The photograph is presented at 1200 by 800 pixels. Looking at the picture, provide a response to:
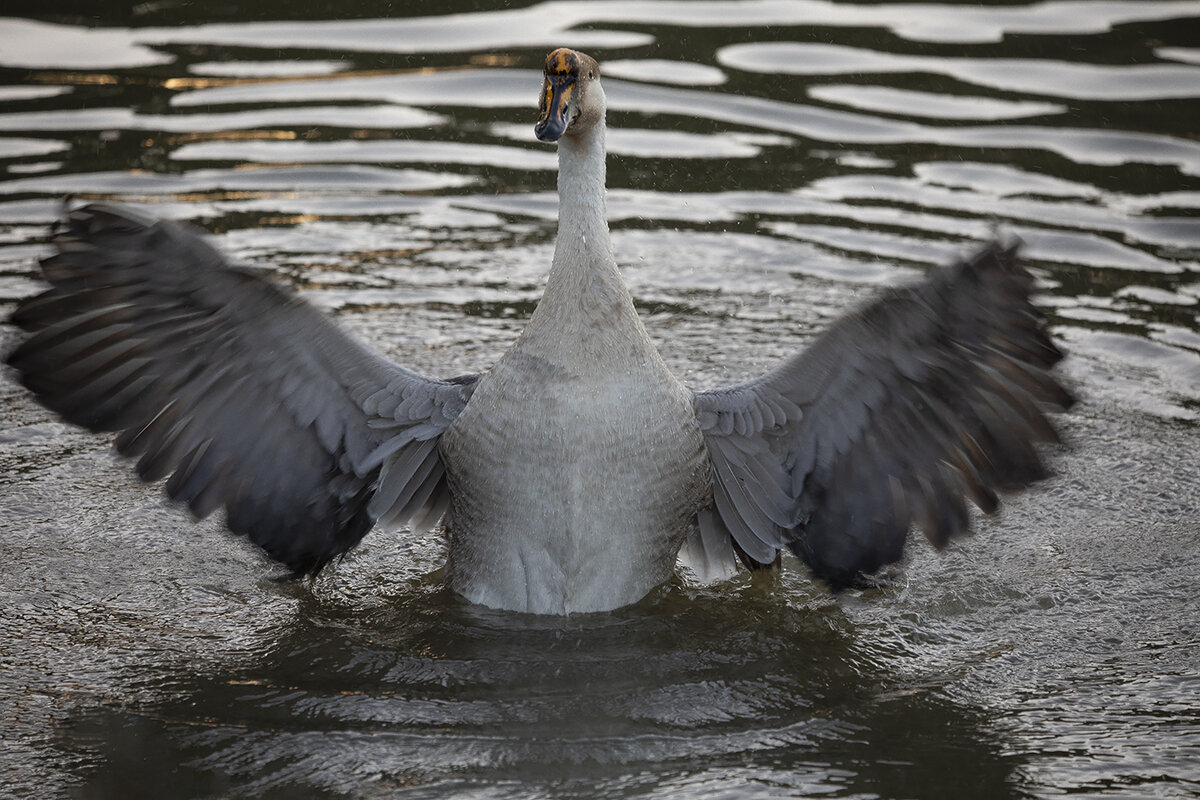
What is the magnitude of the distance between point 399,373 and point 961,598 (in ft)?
8.64

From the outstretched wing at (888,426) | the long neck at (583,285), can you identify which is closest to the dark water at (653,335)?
the outstretched wing at (888,426)

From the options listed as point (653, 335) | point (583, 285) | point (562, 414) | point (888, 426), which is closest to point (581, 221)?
point (583, 285)

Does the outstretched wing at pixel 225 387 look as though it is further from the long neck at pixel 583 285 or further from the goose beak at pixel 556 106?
the goose beak at pixel 556 106

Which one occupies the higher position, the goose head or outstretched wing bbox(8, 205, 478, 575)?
the goose head

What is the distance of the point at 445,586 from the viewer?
651 cm

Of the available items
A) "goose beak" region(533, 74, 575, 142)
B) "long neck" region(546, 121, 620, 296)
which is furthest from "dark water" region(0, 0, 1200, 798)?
"goose beak" region(533, 74, 575, 142)

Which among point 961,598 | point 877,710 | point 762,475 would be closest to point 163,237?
point 762,475

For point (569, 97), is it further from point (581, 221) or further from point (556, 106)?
point (581, 221)

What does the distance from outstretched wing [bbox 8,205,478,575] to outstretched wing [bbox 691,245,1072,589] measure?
4.23 ft

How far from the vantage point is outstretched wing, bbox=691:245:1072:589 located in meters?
5.44

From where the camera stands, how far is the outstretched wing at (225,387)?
5.54m

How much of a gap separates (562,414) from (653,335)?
3.30m

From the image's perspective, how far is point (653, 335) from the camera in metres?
9.00

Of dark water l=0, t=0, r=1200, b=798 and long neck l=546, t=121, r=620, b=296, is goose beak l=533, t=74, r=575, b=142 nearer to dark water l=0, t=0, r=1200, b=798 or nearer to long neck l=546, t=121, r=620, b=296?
long neck l=546, t=121, r=620, b=296
